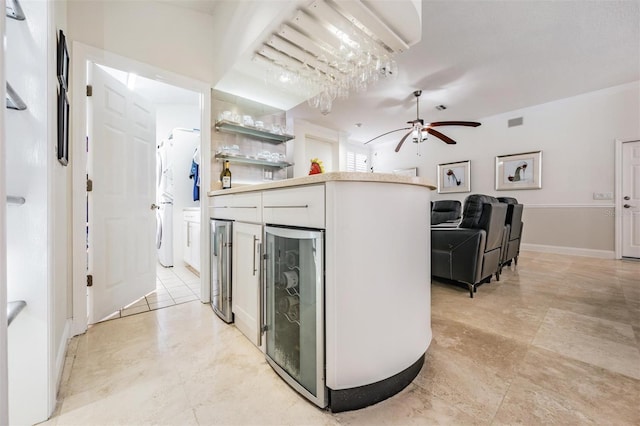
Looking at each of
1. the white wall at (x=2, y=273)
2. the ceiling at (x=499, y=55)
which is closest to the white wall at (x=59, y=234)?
the white wall at (x=2, y=273)

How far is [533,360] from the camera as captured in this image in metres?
1.35

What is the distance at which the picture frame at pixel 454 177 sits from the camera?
546 centimetres

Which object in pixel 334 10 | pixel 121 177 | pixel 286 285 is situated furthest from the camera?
pixel 121 177

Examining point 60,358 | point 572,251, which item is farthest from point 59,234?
point 572,251

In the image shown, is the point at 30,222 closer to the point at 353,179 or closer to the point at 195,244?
the point at 353,179

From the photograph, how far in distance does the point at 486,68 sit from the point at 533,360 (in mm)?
3589

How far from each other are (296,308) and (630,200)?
224 inches

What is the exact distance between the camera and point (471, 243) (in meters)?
2.28

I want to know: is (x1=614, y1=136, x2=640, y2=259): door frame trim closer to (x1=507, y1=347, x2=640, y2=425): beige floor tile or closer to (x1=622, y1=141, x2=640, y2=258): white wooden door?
(x1=622, y1=141, x2=640, y2=258): white wooden door

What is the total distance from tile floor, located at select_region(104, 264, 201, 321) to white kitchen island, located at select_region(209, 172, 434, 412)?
68.6 inches

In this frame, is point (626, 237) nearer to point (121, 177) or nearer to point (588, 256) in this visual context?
point (588, 256)

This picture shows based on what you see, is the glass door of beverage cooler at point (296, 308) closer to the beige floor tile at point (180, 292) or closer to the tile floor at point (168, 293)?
the tile floor at point (168, 293)

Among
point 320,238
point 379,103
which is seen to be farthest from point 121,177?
point 379,103

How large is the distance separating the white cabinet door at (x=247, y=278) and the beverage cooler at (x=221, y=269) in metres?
0.08
